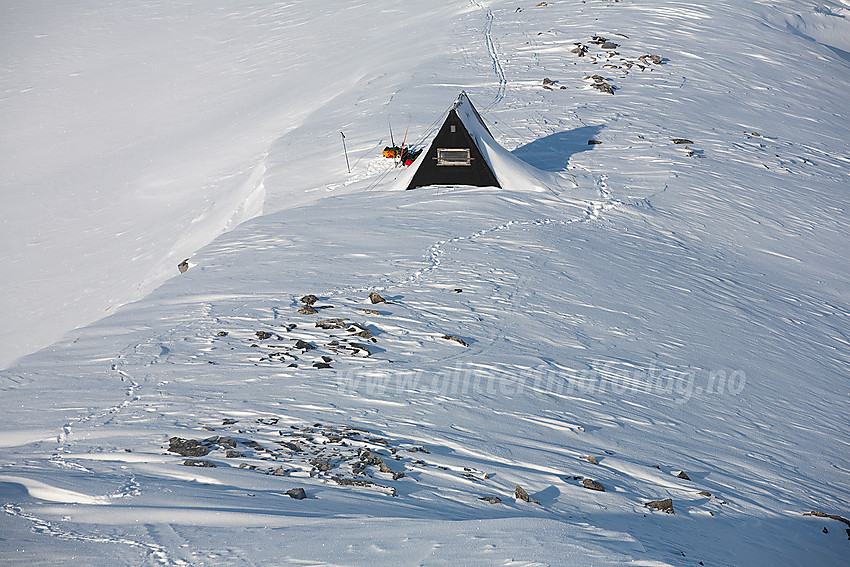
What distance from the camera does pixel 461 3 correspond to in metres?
36.4

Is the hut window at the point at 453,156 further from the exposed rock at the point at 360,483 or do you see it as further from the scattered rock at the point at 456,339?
the exposed rock at the point at 360,483

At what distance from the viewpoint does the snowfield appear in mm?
5875

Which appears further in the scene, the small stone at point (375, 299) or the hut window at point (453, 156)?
the hut window at point (453, 156)

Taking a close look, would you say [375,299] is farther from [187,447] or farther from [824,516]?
[824,516]

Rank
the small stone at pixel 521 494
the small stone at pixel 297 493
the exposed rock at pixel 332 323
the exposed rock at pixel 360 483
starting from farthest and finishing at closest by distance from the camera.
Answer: the exposed rock at pixel 332 323
the small stone at pixel 521 494
the exposed rock at pixel 360 483
the small stone at pixel 297 493

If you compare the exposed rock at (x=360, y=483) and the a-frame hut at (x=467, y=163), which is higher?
the a-frame hut at (x=467, y=163)

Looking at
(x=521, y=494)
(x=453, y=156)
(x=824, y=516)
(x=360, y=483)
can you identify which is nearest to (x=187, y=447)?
(x=360, y=483)

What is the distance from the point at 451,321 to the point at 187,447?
178 inches

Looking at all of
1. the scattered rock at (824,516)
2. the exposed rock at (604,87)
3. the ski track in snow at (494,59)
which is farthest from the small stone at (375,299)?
the exposed rock at (604,87)

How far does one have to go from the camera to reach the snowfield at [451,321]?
5875mm

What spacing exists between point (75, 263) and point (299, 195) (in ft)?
18.0

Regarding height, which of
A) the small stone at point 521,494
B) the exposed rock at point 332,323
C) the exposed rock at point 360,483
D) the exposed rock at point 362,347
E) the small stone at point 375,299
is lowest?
the small stone at point 521,494

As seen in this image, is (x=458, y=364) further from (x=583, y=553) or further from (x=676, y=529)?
(x=583, y=553)

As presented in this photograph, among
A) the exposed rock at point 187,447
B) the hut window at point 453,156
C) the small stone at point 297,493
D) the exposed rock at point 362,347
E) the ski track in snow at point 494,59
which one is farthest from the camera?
the ski track in snow at point 494,59
